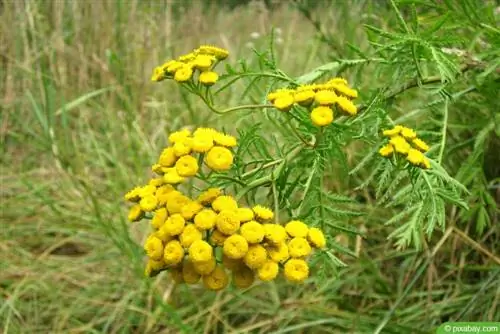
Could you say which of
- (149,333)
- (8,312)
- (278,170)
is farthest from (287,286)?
(278,170)

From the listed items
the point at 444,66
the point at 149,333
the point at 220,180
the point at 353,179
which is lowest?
the point at 149,333

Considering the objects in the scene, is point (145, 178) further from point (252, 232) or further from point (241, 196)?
point (252, 232)

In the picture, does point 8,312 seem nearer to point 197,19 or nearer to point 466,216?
point 466,216

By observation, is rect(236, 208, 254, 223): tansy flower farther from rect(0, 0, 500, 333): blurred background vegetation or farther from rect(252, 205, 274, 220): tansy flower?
rect(0, 0, 500, 333): blurred background vegetation

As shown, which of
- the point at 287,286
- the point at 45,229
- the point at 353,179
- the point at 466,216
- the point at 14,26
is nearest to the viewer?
the point at 466,216

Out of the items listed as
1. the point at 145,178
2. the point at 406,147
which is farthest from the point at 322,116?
the point at 145,178

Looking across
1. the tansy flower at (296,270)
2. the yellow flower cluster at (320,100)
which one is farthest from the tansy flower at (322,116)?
the tansy flower at (296,270)

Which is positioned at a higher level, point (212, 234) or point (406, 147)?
point (406, 147)
